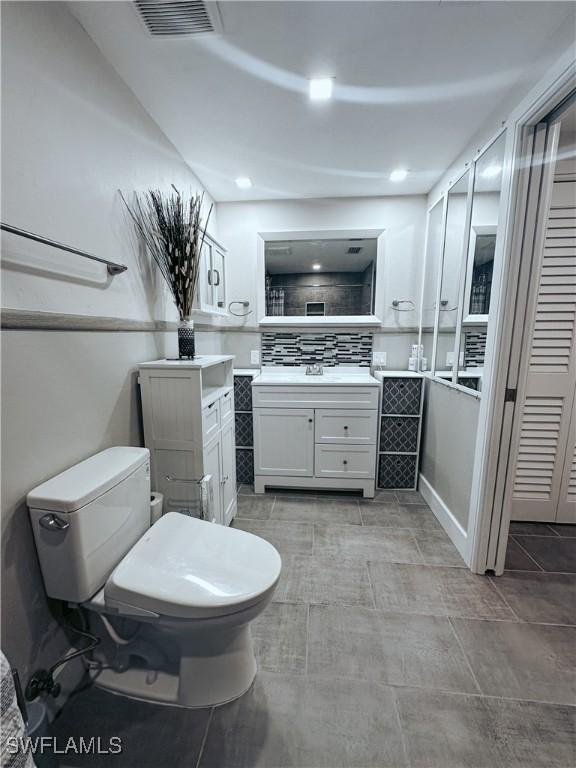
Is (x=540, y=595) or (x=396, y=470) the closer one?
(x=540, y=595)

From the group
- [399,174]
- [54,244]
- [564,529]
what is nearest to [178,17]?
[54,244]

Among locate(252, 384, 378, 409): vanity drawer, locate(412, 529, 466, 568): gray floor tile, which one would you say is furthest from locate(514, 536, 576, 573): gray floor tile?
locate(252, 384, 378, 409): vanity drawer

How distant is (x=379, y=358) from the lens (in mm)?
2750

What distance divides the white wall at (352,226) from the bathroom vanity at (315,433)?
761mm

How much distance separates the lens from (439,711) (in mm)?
1077

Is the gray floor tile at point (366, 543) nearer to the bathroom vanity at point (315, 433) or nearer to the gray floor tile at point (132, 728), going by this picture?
the bathroom vanity at point (315, 433)

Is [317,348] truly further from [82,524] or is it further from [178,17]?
[82,524]

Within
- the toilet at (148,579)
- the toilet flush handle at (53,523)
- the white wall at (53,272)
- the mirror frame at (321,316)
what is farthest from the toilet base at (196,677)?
the mirror frame at (321,316)

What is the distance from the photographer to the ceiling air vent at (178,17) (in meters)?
1.04

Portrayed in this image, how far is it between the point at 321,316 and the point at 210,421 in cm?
149

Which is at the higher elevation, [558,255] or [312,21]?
[312,21]

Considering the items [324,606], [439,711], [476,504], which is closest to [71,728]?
[324,606]

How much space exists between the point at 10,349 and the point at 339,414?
1.95m

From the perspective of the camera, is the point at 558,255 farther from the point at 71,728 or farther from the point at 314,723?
the point at 71,728
